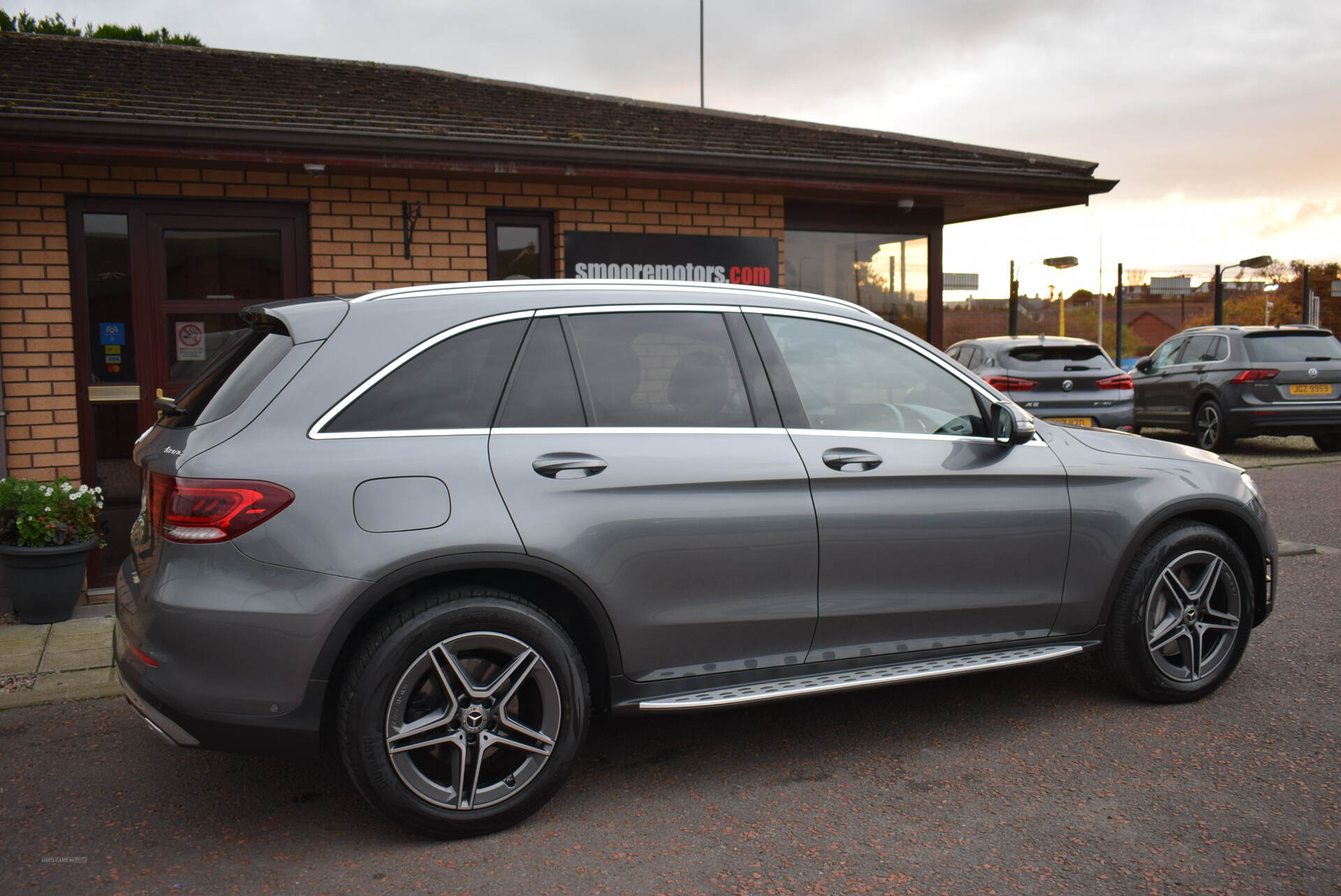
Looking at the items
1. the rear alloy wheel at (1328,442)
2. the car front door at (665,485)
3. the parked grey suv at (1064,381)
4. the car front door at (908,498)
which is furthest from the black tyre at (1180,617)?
the rear alloy wheel at (1328,442)

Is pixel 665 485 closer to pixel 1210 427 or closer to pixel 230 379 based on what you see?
pixel 230 379

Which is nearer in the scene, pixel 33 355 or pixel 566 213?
pixel 33 355

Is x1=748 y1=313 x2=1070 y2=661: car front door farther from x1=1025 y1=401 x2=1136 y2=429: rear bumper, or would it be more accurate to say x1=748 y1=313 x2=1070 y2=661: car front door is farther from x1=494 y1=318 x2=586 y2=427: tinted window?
x1=1025 y1=401 x2=1136 y2=429: rear bumper

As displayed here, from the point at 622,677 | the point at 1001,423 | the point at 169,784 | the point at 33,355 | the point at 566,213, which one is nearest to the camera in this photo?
the point at 622,677

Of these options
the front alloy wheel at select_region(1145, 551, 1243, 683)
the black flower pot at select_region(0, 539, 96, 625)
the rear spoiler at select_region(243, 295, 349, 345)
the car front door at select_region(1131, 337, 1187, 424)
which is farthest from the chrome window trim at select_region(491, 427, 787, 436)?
the car front door at select_region(1131, 337, 1187, 424)

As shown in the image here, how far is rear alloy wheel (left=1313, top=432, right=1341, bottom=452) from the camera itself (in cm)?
1466

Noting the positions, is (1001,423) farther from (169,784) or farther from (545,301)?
(169,784)

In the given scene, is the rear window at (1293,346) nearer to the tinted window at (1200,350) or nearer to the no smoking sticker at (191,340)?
the tinted window at (1200,350)

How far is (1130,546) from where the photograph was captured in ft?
14.1

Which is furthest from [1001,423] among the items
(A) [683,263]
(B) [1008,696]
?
(A) [683,263]

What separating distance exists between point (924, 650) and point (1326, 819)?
136 cm

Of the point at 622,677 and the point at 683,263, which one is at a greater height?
the point at 683,263

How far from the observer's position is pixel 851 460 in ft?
12.6

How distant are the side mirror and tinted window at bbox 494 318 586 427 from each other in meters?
1.69
